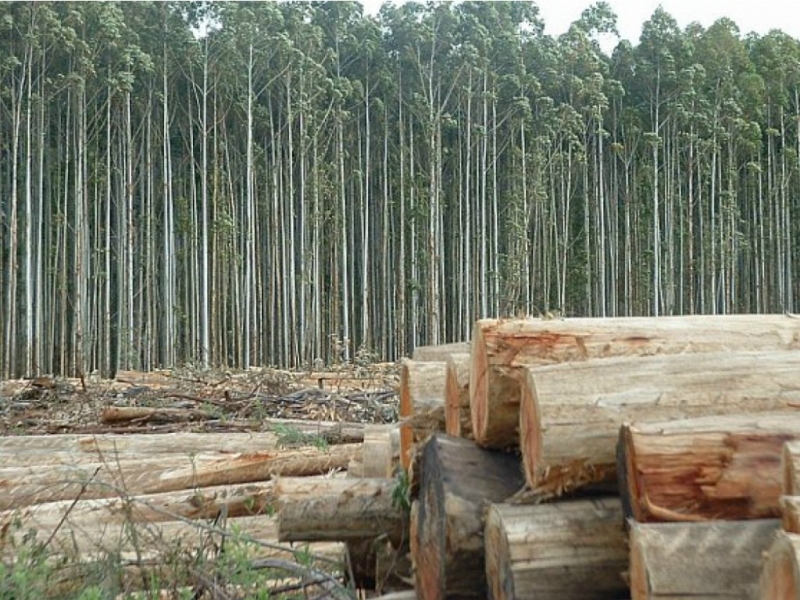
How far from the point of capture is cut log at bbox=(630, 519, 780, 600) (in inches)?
75.8

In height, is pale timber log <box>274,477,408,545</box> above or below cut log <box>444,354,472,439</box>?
below

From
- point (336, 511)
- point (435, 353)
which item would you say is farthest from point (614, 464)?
point (435, 353)

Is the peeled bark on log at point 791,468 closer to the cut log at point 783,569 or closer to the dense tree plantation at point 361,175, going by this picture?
the cut log at point 783,569

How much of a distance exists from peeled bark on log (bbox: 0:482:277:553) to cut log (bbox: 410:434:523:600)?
5.87 feet

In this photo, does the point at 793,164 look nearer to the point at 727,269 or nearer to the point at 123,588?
the point at 727,269

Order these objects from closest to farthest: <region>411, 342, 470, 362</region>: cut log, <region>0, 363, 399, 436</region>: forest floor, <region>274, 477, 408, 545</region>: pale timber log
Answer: <region>274, 477, 408, 545</region>: pale timber log
<region>411, 342, 470, 362</region>: cut log
<region>0, 363, 399, 436</region>: forest floor

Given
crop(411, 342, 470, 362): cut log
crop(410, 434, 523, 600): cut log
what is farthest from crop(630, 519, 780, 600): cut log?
crop(411, 342, 470, 362): cut log

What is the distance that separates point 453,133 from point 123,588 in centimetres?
3477

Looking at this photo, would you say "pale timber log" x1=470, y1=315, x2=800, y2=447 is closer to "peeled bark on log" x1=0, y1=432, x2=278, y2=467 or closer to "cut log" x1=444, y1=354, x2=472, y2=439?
"cut log" x1=444, y1=354, x2=472, y2=439

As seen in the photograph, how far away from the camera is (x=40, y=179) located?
89.8 ft

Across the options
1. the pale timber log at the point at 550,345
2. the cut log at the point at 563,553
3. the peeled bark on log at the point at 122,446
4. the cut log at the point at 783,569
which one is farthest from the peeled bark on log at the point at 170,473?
the cut log at the point at 783,569

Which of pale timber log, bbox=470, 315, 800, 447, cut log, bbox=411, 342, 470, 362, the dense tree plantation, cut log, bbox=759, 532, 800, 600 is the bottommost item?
cut log, bbox=759, 532, 800, 600

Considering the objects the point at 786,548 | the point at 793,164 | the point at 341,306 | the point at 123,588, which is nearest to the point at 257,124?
the point at 341,306

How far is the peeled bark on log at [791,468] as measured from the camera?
187 centimetres
